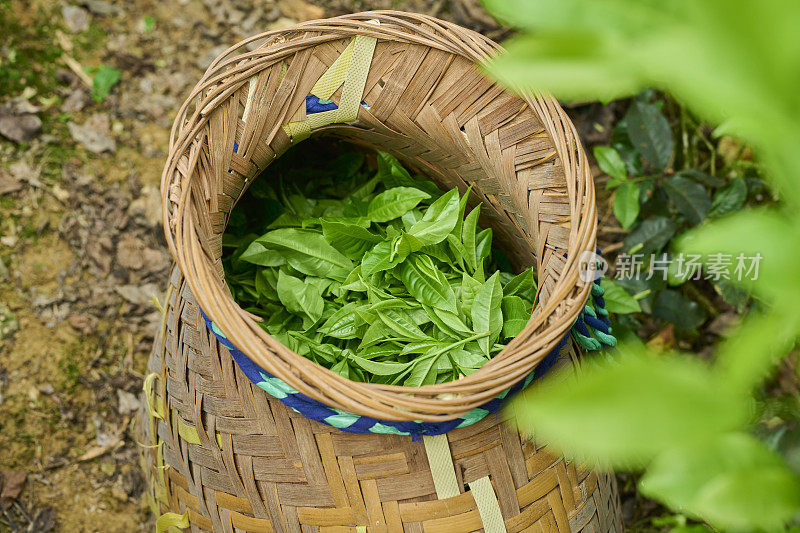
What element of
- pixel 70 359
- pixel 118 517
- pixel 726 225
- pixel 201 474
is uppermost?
pixel 726 225

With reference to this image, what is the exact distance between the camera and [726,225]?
223 millimetres

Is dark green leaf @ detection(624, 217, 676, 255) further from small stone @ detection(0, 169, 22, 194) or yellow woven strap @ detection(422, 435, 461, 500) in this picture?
small stone @ detection(0, 169, 22, 194)

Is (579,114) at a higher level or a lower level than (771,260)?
lower

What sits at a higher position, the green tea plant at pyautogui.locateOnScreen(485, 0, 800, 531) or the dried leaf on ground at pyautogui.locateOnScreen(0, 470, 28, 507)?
the green tea plant at pyautogui.locateOnScreen(485, 0, 800, 531)

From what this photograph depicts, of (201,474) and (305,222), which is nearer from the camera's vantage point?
(201,474)

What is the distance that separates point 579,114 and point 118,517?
4.36 ft

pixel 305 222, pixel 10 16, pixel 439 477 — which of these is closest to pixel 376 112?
pixel 305 222

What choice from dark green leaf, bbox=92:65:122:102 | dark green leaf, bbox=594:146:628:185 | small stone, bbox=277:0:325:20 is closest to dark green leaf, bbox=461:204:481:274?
dark green leaf, bbox=594:146:628:185

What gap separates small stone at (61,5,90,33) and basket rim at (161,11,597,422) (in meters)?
0.90

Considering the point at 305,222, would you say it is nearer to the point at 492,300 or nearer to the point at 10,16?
the point at 492,300

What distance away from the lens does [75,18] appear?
4.76ft

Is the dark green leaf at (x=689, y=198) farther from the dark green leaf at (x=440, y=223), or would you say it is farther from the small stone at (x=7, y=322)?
the small stone at (x=7, y=322)

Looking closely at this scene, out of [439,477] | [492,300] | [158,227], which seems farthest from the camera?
[158,227]

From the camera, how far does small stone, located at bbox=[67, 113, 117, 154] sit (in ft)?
4.52
